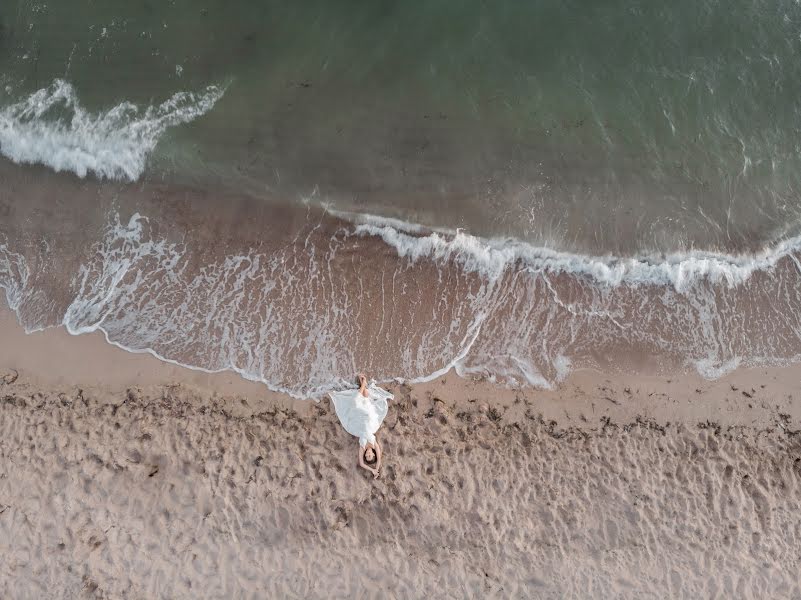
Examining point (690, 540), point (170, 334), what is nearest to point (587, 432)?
point (690, 540)

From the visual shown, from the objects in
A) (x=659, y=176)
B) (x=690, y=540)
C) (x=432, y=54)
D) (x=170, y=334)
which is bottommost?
(x=690, y=540)

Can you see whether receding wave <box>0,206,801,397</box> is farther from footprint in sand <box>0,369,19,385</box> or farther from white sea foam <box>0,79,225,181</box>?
white sea foam <box>0,79,225,181</box>

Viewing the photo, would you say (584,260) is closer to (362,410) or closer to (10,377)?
(362,410)

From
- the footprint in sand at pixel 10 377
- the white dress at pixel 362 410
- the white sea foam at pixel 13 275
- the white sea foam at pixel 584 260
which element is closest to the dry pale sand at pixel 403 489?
the footprint in sand at pixel 10 377

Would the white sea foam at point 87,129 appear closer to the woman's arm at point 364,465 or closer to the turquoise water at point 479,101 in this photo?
the turquoise water at point 479,101

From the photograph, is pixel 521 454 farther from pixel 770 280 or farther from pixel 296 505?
pixel 770 280

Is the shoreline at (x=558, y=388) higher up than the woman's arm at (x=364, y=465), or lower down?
higher up
